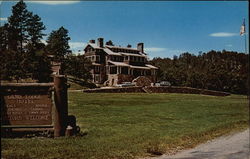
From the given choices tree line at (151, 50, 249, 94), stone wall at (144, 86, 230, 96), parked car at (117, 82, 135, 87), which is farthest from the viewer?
tree line at (151, 50, 249, 94)

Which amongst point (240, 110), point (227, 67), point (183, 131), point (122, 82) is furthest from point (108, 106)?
point (240, 110)

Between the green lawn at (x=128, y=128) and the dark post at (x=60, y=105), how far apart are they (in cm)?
35

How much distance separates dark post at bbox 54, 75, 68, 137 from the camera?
9.67 meters

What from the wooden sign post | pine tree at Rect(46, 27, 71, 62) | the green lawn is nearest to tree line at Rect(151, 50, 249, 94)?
the green lawn

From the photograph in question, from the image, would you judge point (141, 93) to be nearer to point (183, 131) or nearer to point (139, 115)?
point (139, 115)

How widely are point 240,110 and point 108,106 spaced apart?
13.6 metres

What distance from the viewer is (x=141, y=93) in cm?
1221

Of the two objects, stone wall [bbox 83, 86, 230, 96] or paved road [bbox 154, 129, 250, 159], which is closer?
paved road [bbox 154, 129, 250, 159]

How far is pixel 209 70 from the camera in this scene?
1462 cm

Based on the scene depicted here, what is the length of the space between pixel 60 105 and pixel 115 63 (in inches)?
86.9

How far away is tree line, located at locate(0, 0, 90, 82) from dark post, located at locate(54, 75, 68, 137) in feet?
1.23

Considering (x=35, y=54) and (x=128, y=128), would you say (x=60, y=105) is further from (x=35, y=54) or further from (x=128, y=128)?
(x=128, y=128)

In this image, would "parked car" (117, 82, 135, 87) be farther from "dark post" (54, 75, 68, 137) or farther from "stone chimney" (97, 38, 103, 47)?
"dark post" (54, 75, 68, 137)

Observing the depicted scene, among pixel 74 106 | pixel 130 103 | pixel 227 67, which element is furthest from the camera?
pixel 227 67
